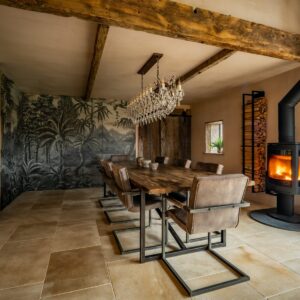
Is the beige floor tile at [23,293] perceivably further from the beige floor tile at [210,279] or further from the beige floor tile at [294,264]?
the beige floor tile at [294,264]

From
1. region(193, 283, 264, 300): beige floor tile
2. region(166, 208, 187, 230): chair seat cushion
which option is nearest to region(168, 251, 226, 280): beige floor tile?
region(193, 283, 264, 300): beige floor tile

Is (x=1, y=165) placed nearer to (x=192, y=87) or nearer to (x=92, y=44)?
(x=92, y=44)

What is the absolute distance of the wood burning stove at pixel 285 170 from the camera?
3.11m

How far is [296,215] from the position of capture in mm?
3449

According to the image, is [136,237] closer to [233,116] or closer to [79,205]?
[79,205]

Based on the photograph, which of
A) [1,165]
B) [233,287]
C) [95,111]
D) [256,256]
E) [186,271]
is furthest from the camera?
[95,111]

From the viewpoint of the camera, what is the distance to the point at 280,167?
3387mm

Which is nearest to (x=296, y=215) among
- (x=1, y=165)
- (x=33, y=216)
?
(x=33, y=216)

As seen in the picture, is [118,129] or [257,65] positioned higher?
[257,65]

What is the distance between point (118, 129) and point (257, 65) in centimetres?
383

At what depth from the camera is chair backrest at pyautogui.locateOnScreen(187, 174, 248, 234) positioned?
1.78m

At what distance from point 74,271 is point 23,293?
422 mm

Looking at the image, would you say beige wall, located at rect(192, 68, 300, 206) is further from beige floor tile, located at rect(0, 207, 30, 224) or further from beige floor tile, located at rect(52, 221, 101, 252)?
beige floor tile, located at rect(0, 207, 30, 224)

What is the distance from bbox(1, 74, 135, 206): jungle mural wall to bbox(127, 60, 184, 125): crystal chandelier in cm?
195
